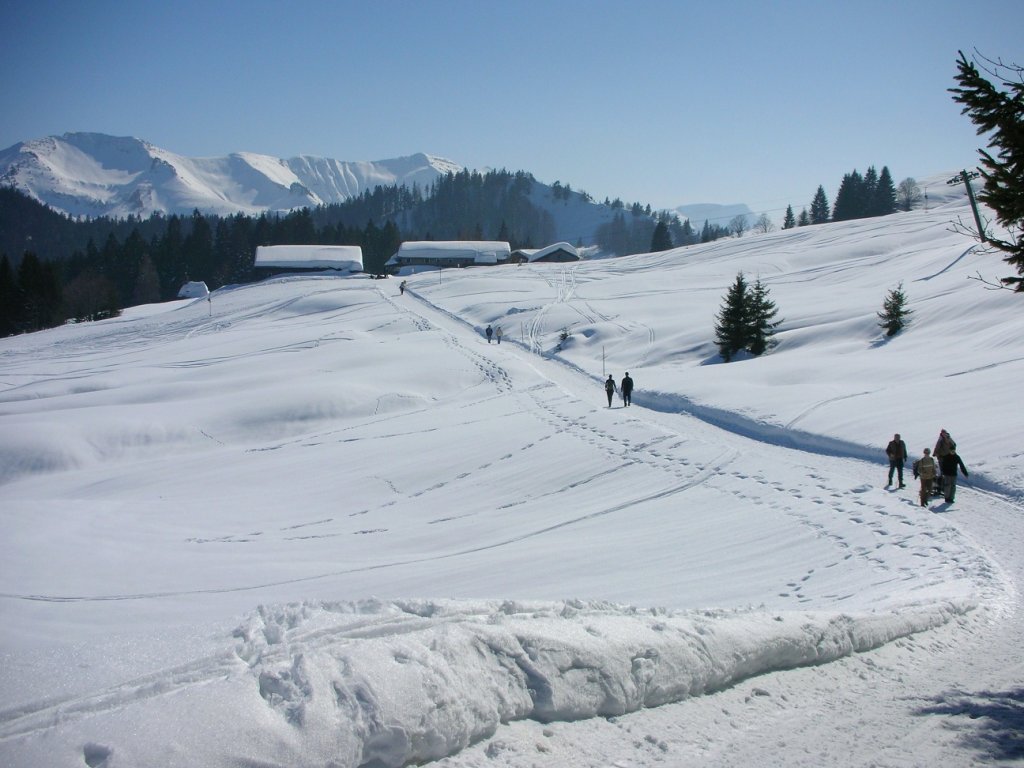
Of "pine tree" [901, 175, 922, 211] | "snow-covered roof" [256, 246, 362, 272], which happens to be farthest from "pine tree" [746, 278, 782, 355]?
"pine tree" [901, 175, 922, 211]

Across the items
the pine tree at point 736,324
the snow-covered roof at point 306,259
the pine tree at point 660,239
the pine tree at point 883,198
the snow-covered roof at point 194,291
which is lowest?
the pine tree at point 736,324

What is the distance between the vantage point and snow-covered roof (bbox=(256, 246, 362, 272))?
88438mm

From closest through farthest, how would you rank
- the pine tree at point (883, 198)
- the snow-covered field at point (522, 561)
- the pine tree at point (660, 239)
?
the snow-covered field at point (522, 561) < the pine tree at point (883, 198) < the pine tree at point (660, 239)

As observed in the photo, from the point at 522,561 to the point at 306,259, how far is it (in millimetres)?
84705

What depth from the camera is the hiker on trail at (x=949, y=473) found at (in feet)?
42.6

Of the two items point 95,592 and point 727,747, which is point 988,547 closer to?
point 727,747

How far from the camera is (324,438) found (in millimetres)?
23078

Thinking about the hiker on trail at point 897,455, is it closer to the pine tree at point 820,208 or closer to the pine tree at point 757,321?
the pine tree at point 757,321

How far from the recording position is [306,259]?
8894 cm

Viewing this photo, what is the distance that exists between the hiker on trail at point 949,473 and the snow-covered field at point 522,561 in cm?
40

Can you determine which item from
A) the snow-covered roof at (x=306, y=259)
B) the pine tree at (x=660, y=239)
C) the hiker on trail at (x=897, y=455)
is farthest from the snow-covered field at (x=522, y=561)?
the pine tree at (x=660, y=239)

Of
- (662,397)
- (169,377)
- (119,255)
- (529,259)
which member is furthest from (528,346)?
(119,255)

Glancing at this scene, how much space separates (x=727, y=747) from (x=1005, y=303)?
3254 cm

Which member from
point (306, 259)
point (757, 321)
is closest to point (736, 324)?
point (757, 321)
